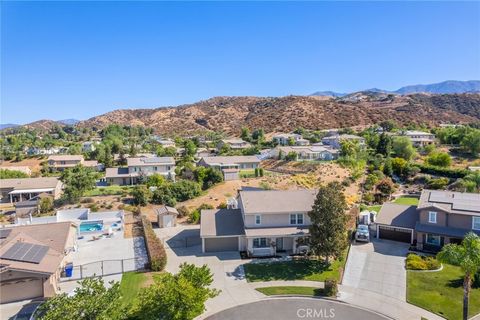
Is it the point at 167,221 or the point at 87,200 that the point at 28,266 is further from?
the point at 87,200

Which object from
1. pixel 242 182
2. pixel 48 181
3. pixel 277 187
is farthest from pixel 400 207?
pixel 48 181

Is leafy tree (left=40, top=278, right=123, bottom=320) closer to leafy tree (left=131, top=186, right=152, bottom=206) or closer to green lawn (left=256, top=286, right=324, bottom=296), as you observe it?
green lawn (left=256, top=286, right=324, bottom=296)

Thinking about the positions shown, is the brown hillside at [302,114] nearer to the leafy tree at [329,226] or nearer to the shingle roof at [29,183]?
the shingle roof at [29,183]

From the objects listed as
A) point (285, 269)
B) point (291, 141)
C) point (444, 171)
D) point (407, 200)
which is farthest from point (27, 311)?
→ point (291, 141)

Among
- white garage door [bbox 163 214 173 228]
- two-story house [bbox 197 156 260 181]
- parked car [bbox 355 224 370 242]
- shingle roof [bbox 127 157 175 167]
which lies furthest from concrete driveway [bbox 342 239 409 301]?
shingle roof [bbox 127 157 175 167]

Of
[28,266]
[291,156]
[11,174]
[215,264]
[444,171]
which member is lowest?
[215,264]

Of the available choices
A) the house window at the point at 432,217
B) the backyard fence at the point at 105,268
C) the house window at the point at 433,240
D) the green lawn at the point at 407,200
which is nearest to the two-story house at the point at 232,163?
the green lawn at the point at 407,200

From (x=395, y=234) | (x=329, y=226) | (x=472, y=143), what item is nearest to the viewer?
(x=329, y=226)
